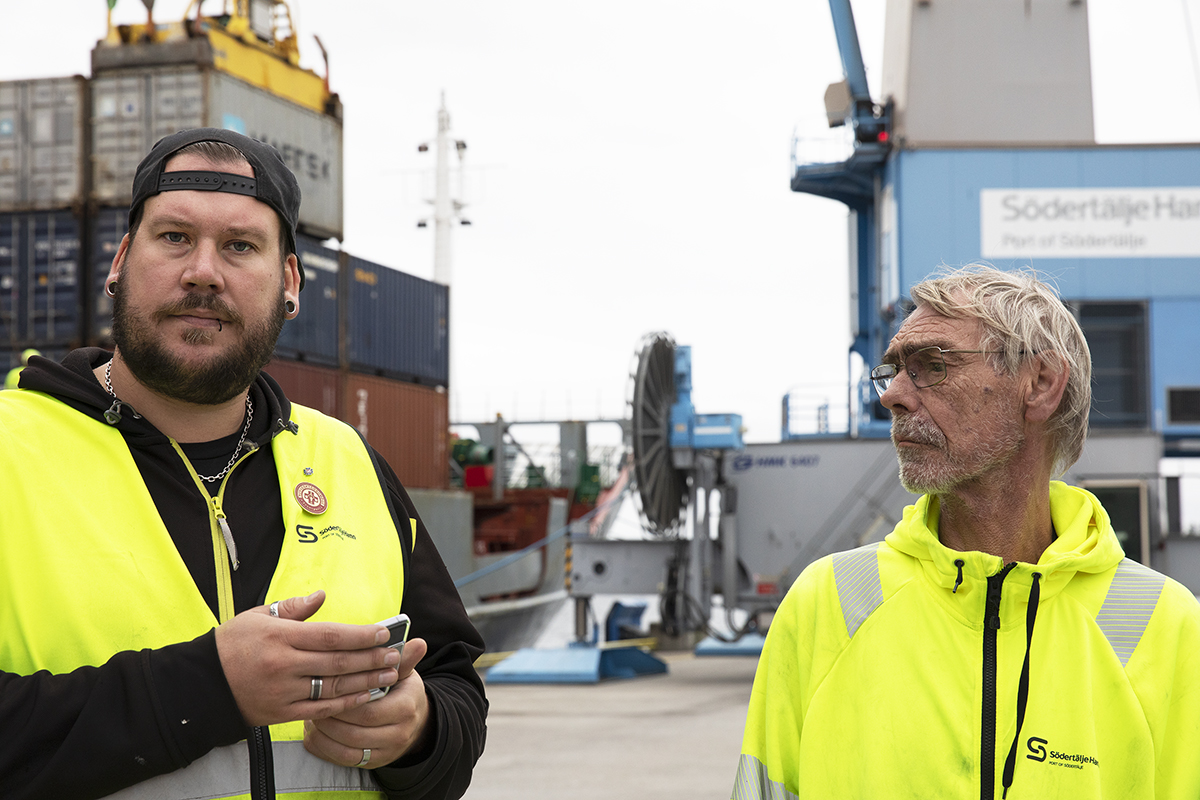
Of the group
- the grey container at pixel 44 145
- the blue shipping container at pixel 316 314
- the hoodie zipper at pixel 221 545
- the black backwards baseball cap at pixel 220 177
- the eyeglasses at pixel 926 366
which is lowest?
the hoodie zipper at pixel 221 545

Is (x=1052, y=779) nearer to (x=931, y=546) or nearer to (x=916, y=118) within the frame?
(x=931, y=546)

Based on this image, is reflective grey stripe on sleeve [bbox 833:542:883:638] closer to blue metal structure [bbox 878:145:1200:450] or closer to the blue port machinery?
blue metal structure [bbox 878:145:1200:450]

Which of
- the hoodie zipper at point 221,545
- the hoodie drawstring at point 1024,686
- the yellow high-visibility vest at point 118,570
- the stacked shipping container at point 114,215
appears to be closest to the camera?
the yellow high-visibility vest at point 118,570

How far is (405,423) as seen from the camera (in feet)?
71.1

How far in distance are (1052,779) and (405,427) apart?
784 inches

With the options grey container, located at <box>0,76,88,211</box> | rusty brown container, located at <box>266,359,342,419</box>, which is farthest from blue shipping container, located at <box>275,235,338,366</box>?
grey container, located at <box>0,76,88,211</box>

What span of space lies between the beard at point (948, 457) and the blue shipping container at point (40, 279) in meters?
17.2

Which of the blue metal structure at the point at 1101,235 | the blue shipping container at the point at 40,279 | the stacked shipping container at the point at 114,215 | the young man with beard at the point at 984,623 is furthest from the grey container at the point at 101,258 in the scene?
the young man with beard at the point at 984,623

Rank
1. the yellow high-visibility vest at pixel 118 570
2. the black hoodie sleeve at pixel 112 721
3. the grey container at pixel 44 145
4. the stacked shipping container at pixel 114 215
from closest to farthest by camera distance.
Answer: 1. the black hoodie sleeve at pixel 112 721
2. the yellow high-visibility vest at pixel 118 570
3. the stacked shipping container at pixel 114 215
4. the grey container at pixel 44 145

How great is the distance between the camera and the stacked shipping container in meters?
17.8

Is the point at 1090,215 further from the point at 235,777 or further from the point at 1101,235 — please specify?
the point at 235,777

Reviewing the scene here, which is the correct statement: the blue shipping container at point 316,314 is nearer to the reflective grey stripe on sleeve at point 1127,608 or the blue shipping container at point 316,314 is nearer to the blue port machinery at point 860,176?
the blue port machinery at point 860,176

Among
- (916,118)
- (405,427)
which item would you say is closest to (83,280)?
(405,427)

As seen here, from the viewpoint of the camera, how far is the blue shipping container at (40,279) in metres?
17.7
